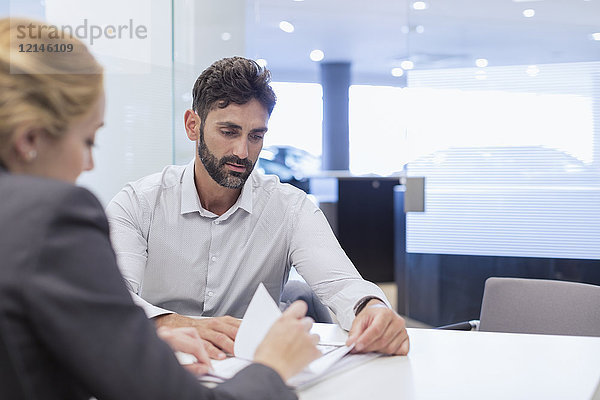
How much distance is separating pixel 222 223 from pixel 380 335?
794mm

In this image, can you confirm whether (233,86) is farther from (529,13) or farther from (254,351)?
(529,13)

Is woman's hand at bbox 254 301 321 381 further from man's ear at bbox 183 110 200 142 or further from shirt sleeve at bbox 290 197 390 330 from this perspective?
man's ear at bbox 183 110 200 142

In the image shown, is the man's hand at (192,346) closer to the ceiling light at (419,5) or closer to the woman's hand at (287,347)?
the woman's hand at (287,347)

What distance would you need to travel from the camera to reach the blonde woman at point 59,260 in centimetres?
74

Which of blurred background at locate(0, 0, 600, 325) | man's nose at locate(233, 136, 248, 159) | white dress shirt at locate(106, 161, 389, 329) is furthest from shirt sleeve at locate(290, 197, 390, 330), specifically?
blurred background at locate(0, 0, 600, 325)

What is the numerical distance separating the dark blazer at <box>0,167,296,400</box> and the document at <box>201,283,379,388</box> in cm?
40

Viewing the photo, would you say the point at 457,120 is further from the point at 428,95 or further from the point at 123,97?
the point at 123,97

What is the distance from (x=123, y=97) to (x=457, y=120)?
74.1 inches

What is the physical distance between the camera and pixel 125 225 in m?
2.01

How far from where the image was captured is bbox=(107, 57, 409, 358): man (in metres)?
2.02

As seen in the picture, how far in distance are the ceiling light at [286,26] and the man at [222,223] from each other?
6753 millimetres

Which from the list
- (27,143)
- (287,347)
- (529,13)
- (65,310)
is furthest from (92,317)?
(529,13)

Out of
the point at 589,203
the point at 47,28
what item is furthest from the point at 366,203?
the point at 47,28

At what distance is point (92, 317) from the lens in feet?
2.54
